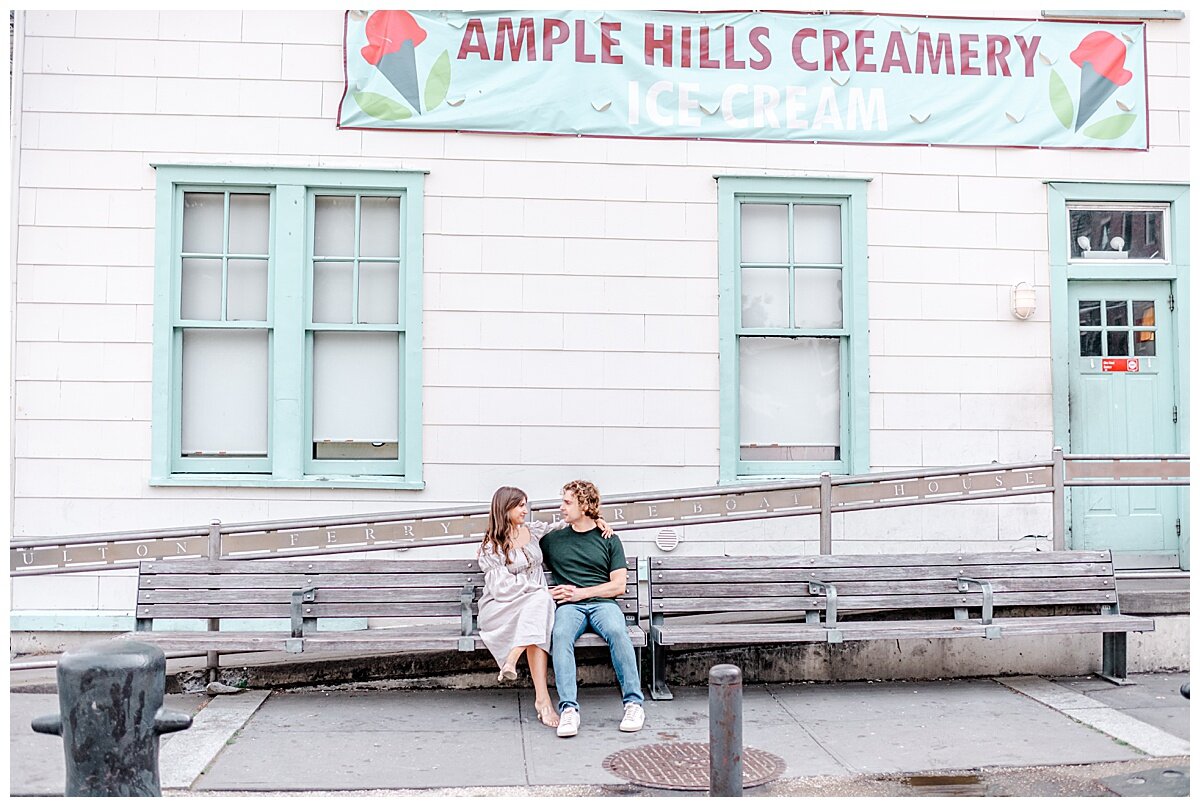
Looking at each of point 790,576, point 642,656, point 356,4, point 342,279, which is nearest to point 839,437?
point 790,576

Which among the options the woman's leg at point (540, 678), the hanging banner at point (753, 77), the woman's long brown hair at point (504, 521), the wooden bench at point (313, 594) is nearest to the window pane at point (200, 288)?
the hanging banner at point (753, 77)

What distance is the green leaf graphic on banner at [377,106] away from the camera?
26.0 feet

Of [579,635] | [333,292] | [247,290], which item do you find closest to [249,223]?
[247,290]

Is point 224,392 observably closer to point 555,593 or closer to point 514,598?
point 514,598

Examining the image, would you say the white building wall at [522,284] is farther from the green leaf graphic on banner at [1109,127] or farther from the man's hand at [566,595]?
the man's hand at [566,595]

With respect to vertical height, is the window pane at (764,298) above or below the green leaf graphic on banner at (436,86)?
below

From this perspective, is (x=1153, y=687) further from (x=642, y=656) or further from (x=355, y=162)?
(x=355, y=162)

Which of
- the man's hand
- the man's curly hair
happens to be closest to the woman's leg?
the man's hand

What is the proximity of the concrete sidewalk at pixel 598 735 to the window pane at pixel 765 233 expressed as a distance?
3282 millimetres

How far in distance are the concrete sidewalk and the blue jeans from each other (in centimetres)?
22

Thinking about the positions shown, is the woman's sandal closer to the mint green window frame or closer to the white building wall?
the white building wall

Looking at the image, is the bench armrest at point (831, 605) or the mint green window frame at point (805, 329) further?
the mint green window frame at point (805, 329)

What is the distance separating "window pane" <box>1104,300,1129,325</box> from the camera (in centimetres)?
844

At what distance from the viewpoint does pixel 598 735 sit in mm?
5855
